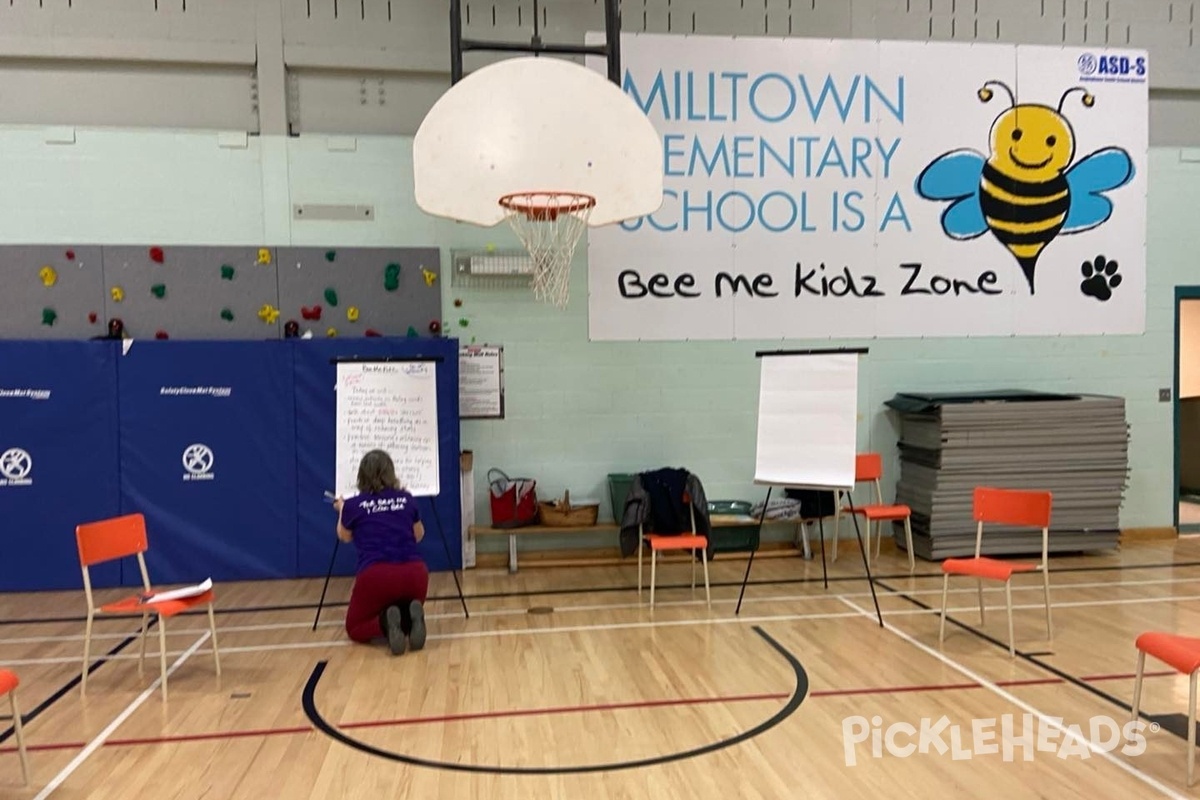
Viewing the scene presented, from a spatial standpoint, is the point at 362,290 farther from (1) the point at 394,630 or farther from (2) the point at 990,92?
(2) the point at 990,92

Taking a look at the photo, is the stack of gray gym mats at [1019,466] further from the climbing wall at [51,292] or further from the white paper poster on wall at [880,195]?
the climbing wall at [51,292]

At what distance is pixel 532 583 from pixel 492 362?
1.93 m

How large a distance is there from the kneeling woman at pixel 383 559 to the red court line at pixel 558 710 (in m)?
0.98

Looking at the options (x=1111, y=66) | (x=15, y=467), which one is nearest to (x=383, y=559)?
(x=15, y=467)

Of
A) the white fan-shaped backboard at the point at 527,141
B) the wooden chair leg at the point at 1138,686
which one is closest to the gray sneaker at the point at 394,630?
the white fan-shaped backboard at the point at 527,141

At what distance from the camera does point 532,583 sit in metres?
6.36

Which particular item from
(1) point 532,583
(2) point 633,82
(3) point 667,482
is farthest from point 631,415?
(2) point 633,82

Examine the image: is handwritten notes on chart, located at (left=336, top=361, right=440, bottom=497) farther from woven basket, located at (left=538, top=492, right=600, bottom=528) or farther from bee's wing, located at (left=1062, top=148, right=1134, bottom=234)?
bee's wing, located at (left=1062, top=148, right=1134, bottom=234)

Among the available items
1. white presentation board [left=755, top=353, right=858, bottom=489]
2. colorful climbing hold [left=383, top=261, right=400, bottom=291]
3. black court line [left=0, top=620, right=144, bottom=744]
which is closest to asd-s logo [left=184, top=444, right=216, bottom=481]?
black court line [left=0, top=620, right=144, bottom=744]

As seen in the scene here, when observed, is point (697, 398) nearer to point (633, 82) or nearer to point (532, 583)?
point (532, 583)

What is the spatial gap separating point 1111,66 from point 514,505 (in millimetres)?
6911

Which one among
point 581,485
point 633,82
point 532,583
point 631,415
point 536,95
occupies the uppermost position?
point 633,82

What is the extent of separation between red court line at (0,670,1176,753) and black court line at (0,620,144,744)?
0.21 meters

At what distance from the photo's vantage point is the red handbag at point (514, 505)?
680cm
